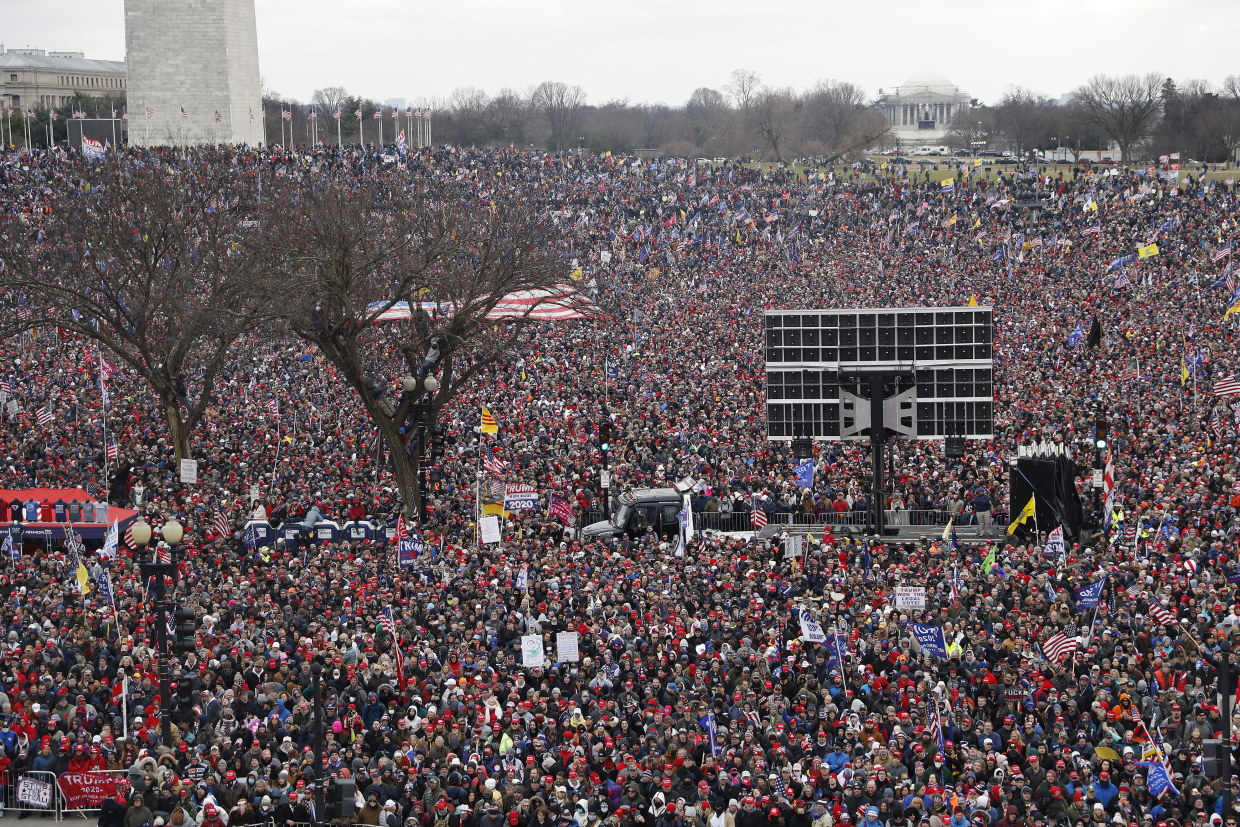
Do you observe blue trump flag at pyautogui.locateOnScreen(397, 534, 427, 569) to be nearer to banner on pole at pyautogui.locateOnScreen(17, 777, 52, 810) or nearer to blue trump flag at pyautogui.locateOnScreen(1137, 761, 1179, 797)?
banner on pole at pyautogui.locateOnScreen(17, 777, 52, 810)

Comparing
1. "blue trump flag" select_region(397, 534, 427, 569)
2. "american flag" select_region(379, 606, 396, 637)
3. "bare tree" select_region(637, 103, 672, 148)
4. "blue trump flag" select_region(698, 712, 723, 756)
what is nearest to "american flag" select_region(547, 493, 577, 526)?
→ "blue trump flag" select_region(397, 534, 427, 569)

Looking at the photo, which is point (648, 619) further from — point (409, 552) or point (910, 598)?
point (409, 552)

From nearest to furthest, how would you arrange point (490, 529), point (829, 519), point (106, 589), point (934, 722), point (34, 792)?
point (934, 722) → point (34, 792) → point (106, 589) → point (490, 529) → point (829, 519)

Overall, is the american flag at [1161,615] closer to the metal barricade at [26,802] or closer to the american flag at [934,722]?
the american flag at [934,722]

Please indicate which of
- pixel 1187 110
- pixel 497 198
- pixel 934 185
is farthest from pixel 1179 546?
pixel 1187 110

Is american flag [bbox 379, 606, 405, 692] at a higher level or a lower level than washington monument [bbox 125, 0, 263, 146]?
lower

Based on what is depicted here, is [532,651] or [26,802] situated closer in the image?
[26,802]

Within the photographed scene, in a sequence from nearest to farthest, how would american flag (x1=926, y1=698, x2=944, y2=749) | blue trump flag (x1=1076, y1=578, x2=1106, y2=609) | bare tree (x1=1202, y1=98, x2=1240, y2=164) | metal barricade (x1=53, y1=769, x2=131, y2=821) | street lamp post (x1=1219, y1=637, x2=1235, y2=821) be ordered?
street lamp post (x1=1219, y1=637, x2=1235, y2=821), american flag (x1=926, y1=698, x2=944, y2=749), metal barricade (x1=53, y1=769, x2=131, y2=821), blue trump flag (x1=1076, y1=578, x2=1106, y2=609), bare tree (x1=1202, y1=98, x2=1240, y2=164)

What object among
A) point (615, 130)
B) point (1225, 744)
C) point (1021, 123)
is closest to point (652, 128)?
point (615, 130)
